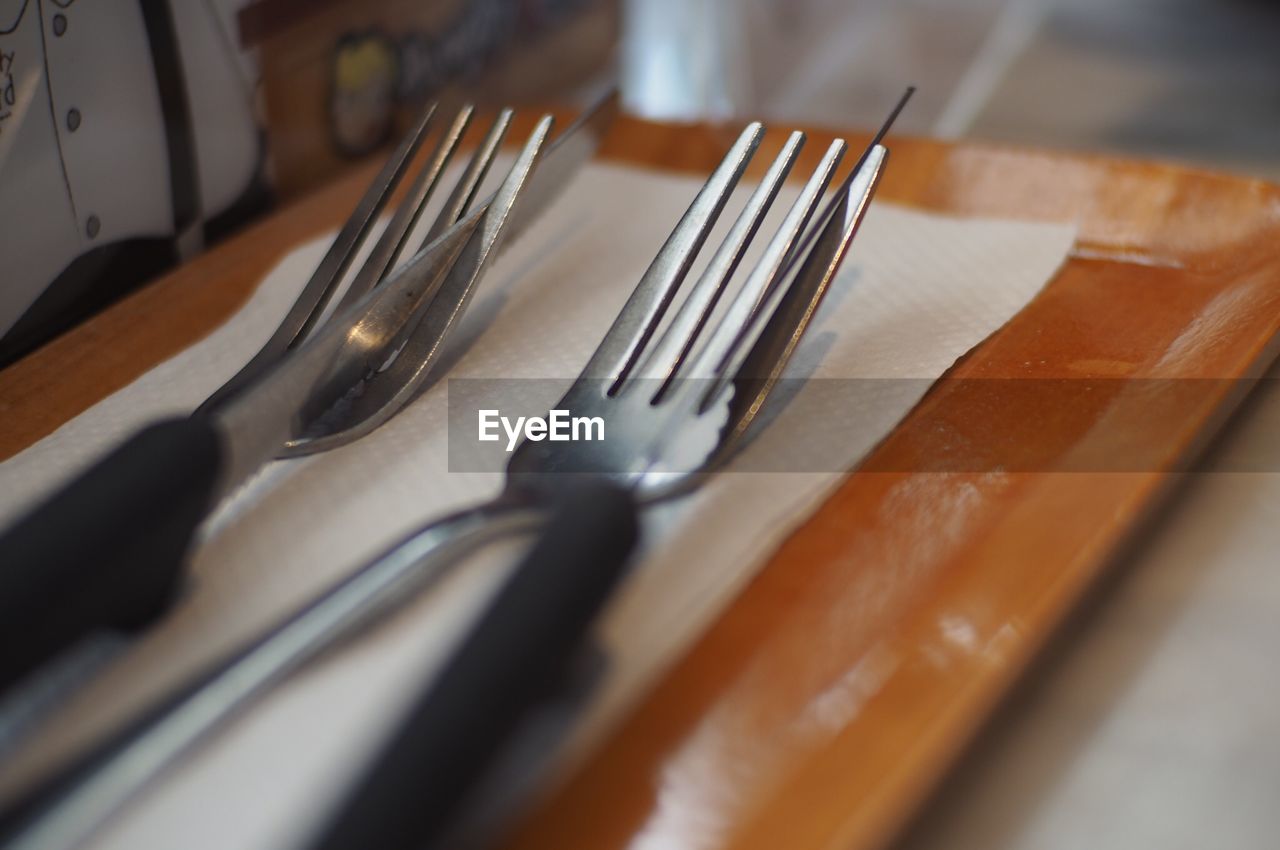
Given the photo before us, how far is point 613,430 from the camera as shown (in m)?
0.33

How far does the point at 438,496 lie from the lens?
1.10 ft

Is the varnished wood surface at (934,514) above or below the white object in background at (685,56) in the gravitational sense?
above

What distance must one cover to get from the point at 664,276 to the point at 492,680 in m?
0.20

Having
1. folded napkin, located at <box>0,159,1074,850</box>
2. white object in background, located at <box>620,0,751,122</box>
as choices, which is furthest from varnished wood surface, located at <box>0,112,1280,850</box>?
white object in background, located at <box>620,0,751,122</box>

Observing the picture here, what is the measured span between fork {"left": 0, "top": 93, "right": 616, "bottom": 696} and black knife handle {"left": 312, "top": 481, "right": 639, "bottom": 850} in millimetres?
92

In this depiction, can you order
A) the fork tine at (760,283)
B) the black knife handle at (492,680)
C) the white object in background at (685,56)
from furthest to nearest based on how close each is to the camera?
the white object in background at (685,56) → the fork tine at (760,283) → the black knife handle at (492,680)

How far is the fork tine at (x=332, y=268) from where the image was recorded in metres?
0.41

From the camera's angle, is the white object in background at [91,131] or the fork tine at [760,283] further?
the white object in background at [91,131]

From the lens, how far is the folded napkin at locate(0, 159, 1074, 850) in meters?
0.25

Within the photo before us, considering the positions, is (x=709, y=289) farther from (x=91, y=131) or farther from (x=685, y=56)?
(x=685, y=56)

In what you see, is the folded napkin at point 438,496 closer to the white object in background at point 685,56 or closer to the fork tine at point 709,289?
the fork tine at point 709,289

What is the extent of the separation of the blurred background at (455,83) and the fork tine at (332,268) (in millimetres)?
143

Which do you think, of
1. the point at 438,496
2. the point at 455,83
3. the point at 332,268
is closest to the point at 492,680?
the point at 438,496

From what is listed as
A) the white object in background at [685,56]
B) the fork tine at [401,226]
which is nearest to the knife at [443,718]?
the fork tine at [401,226]
